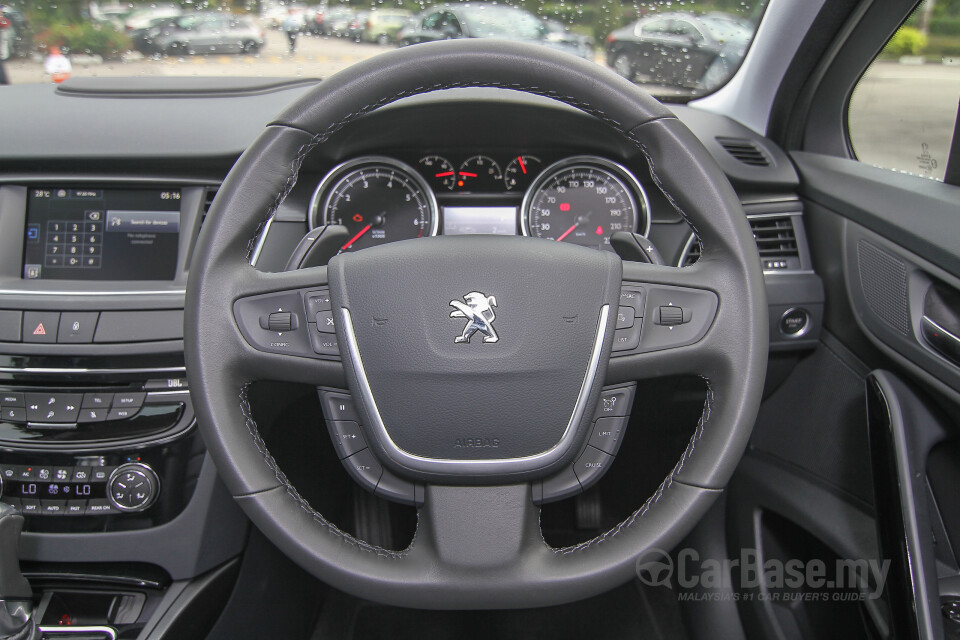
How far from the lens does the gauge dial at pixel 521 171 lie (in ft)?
6.50

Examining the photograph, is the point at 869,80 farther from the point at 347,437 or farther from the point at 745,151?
the point at 347,437

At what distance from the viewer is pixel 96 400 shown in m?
1.61

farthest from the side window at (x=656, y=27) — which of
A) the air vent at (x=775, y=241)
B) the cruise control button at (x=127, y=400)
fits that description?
the cruise control button at (x=127, y=400)

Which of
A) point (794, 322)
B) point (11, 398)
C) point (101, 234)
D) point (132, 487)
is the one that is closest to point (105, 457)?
point (132, 487)

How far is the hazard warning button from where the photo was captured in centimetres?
161

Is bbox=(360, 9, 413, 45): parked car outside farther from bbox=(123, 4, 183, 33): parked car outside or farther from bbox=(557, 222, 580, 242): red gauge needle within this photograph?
bbox=(557, 222, 580, 242): red gauge needle

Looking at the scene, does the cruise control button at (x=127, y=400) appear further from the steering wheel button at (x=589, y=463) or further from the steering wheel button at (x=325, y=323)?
the steering wheel button at (x=589, y=463)

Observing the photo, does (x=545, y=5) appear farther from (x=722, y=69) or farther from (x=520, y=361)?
(x=520, y=361)

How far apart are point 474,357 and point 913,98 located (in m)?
1.42

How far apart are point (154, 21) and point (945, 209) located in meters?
1.82

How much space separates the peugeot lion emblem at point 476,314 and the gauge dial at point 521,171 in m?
0.94

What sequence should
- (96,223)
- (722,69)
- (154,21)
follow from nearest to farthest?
(96,223) → (154,21) → (722,69)

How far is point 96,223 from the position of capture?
180 cm

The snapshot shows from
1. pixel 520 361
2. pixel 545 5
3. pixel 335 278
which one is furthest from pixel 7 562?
pixel 545 5
